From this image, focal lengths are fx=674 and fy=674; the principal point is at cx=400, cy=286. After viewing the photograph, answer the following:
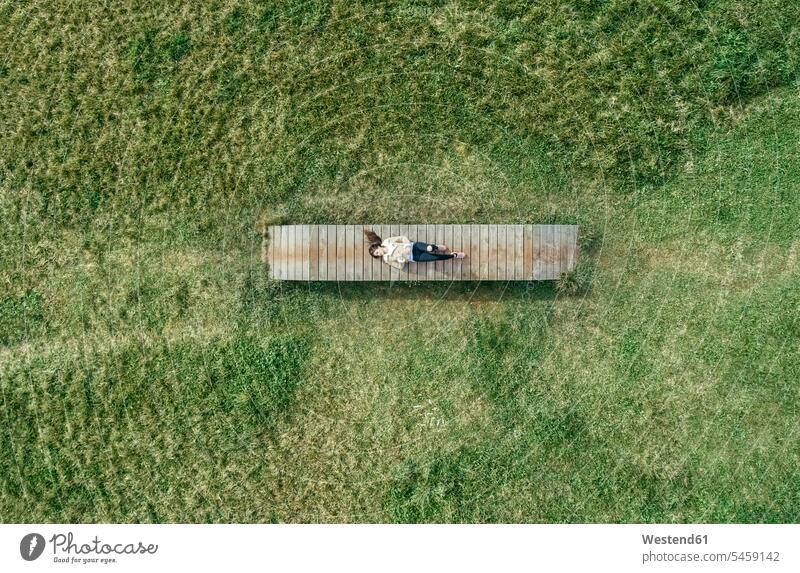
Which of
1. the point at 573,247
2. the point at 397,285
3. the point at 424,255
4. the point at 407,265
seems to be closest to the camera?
the point at 424,255

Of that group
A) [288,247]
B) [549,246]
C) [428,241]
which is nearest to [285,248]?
[288,247]

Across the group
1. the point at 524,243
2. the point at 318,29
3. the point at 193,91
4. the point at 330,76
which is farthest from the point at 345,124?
the point at 524,243

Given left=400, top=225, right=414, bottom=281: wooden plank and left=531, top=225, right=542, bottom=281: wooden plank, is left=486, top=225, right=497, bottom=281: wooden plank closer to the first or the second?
left=531, top=225, right=542, bottom=281: wooden plank

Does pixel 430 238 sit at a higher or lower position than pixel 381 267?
higher

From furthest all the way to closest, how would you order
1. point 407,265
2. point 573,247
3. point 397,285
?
point 397,285
point 573,247
point 407,265

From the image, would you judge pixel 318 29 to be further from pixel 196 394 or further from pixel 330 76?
pixel 196 394

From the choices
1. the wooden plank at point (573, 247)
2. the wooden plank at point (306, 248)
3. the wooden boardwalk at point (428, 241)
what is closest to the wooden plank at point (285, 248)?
the wooden boardwalk at point (428, 241)

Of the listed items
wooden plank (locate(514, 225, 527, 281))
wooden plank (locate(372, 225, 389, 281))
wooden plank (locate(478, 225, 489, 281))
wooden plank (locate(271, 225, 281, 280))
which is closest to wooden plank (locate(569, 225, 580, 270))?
wooden plank (locate(514, 225, 527, 281))
